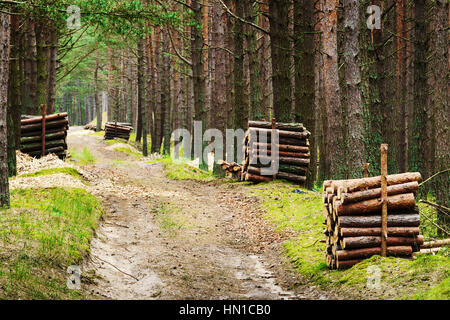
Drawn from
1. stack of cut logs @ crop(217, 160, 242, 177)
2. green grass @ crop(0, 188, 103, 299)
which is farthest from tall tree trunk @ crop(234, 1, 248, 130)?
green grass @ crop(0, 188, 103, 299)

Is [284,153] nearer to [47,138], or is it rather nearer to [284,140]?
[284,140]

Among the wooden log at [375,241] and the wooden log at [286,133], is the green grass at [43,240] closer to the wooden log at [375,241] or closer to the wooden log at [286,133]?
the wooden log at [375,241]

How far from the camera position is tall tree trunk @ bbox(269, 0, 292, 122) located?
16188mm

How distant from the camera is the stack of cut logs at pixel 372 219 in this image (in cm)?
691

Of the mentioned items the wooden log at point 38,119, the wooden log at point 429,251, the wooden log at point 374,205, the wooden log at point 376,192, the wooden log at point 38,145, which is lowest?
the wooden log at point 429,251

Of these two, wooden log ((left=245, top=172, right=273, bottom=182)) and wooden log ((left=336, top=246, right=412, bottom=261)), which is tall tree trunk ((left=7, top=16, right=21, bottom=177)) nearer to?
wooden log ((left=245, top=172, right=273, bottom=182))

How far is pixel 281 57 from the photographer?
1622cm

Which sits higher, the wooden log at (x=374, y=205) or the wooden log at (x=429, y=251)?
the wooden log at (x=374, y=205)

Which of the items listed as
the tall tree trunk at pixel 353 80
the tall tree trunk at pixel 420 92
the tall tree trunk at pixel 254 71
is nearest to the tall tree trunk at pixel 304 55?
the tall tree trunk at pixel 254 71

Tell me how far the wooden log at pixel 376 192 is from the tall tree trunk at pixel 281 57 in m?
9.78

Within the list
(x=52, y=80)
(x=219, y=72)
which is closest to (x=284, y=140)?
(x=219, y=72)

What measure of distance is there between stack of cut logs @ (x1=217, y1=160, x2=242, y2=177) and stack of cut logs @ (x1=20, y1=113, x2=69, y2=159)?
669cm

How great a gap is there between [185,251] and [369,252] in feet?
11.7
